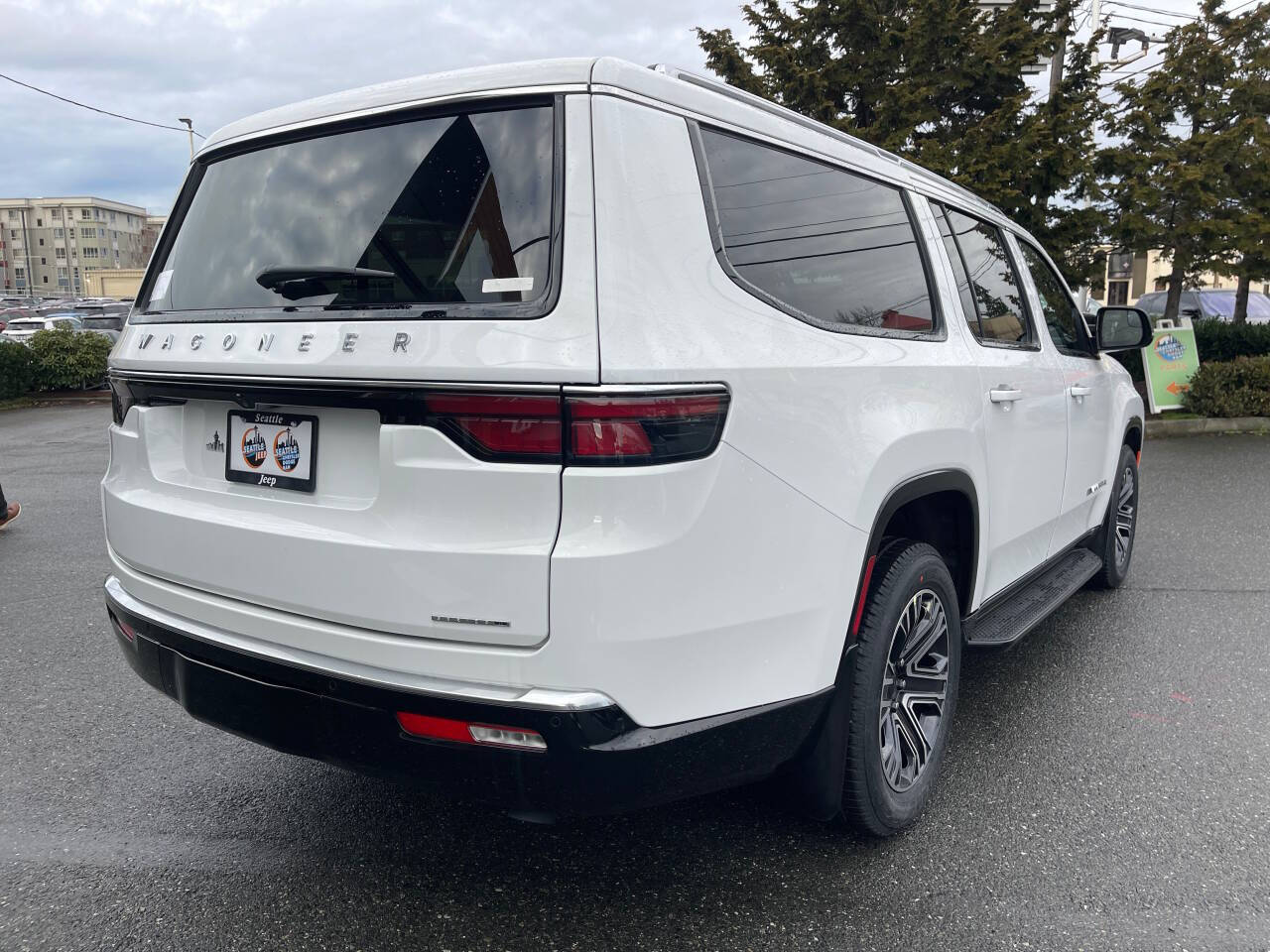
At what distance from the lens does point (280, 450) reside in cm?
217

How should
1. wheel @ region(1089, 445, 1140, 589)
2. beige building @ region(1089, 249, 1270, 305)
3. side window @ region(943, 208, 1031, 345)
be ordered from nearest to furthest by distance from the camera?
side window @ region(943, 208, 1031, 345), wheel @ region(1089, 445, 1140, 589), beige building @ region(1089, 249, 1270, 305)

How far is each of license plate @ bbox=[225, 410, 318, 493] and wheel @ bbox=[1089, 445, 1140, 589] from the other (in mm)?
3969

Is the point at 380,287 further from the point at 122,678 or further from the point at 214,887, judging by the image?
the point at 122,678

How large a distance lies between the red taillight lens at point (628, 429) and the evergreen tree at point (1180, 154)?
40.2 ft

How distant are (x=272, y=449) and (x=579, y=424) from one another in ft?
2.68

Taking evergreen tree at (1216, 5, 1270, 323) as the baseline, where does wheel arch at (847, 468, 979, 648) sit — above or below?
below

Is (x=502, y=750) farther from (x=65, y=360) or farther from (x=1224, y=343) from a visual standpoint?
(x=65, y=360)

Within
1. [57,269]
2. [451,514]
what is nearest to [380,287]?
[451,514]

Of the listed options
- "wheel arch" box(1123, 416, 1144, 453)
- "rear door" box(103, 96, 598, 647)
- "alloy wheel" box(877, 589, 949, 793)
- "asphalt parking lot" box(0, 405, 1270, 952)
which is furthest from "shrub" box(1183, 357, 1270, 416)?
"rear door" box(103, 96, 598, 647)

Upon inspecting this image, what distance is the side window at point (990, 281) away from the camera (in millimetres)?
3316

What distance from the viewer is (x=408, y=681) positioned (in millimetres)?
1946

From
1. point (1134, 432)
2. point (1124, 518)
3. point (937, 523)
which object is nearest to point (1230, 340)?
point (1134, 432)

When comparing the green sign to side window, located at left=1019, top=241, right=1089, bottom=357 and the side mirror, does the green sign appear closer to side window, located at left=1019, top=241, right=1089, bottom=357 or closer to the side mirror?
the side mirror

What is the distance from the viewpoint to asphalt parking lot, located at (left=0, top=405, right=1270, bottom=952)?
2322 millimetres
